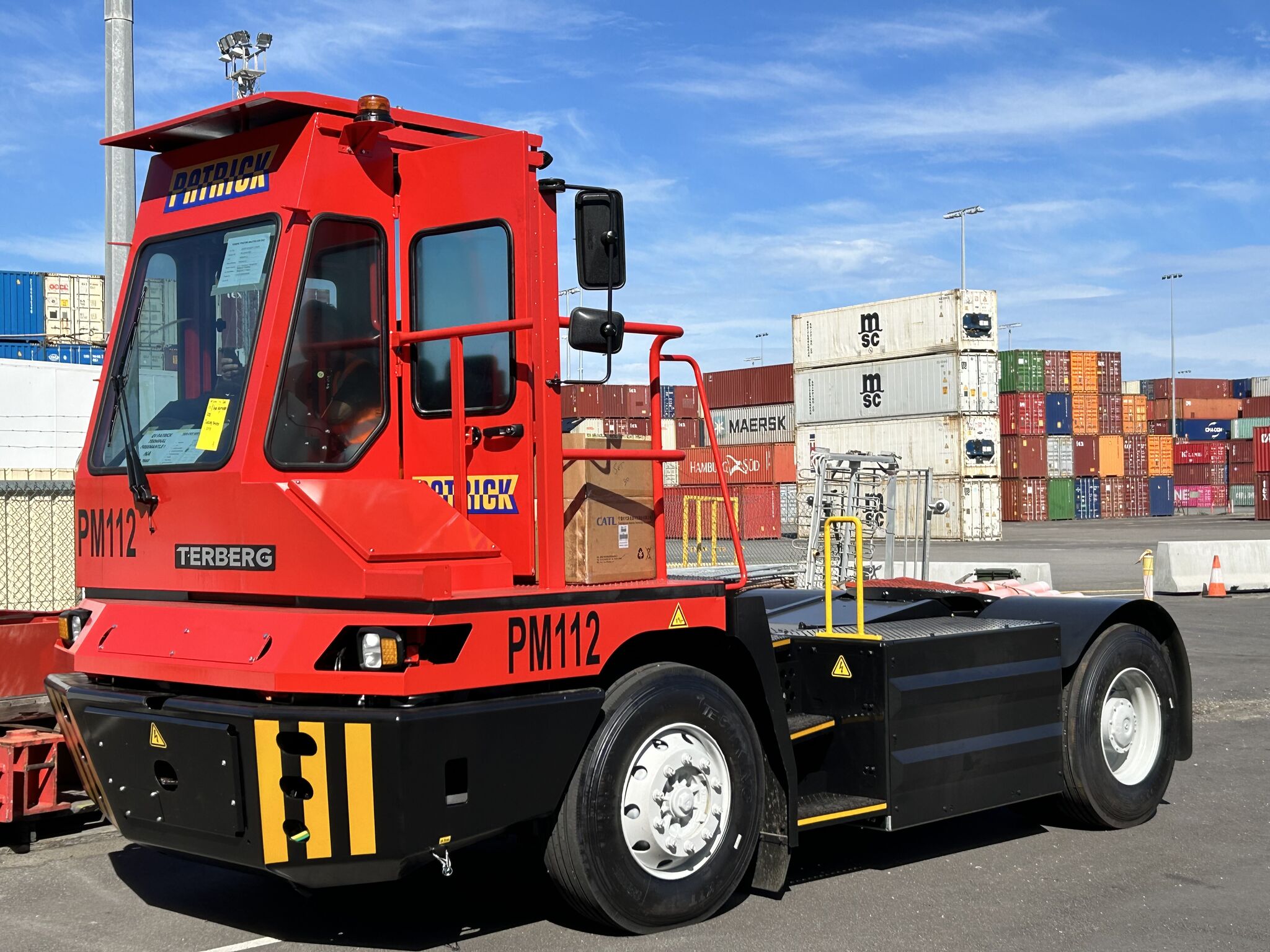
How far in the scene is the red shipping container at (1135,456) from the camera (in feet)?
214

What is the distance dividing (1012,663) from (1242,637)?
11177 mm

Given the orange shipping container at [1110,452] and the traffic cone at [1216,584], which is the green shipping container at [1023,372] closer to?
the orange shipping container at [1110,452]

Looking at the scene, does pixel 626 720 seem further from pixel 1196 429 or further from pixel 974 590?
pixel 1196 429

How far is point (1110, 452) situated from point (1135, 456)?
4.23m

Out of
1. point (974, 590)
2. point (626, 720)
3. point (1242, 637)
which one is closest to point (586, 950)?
point (626, 720)

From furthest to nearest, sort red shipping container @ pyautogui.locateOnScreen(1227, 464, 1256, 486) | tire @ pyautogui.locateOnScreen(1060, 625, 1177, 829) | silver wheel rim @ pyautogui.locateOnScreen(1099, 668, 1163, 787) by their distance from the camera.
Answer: red shipping container @ pyautogui.locateOnScreen(1227, 464, 1256, 486) → silver wheel rim @ pyautogui.locateOnScreen(1099, 668, 1163, 787) → tire @ pyautogui.locateOnScreen(1060, 625, 1177, 829)

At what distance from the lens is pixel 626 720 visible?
5.22 meters

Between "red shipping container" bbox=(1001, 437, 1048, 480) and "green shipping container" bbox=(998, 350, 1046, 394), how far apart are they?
87.6 inches

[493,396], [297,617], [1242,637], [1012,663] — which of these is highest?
[493,396]

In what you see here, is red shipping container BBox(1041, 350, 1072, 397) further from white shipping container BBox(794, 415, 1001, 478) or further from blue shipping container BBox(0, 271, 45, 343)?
blue shipping container BBox(0, 271, 45, 343)

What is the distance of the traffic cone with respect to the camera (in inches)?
885

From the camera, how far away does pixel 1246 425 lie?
86.8 m

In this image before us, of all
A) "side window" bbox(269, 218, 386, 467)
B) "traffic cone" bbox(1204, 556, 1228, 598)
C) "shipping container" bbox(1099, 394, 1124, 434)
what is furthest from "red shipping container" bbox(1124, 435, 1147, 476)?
"side window" bbox(269, 218, 386, 467)

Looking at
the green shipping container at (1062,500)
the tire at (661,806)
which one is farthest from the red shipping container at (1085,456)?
the tire at (661,806)
